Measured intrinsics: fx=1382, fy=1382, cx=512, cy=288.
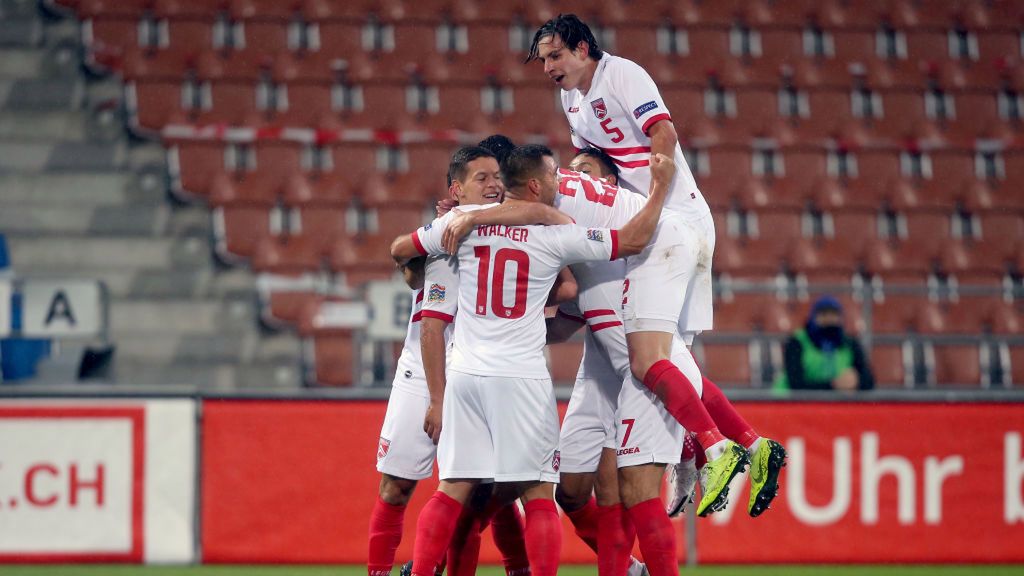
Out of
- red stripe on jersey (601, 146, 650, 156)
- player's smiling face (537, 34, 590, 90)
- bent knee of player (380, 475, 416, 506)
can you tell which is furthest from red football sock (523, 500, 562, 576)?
player's smiling face (537, 34, 590, 90)

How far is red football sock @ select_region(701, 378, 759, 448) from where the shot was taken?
5.53 m

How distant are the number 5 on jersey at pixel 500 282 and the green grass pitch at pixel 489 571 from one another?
9.80 feet

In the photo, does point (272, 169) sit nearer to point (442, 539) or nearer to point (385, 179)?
point (385, 179)

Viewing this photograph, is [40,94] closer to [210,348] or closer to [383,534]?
[210,348]

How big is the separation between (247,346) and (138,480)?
2678mm

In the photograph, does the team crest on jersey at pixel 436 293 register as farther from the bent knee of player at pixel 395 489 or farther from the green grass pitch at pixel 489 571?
the green grass pitch at pixel 489 571

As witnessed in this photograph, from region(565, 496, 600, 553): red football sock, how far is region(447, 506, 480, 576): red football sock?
43 cm

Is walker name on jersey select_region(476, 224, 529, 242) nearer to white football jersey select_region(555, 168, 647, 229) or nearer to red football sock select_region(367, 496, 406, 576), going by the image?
white football jersey select_region(555, 168, 647, 229)

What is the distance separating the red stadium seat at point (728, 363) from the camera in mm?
10391

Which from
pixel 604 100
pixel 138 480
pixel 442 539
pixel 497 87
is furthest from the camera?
pixel 497 87

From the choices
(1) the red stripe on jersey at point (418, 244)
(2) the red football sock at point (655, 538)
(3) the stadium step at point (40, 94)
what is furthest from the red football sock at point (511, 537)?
(3) the stadium step at point (40, 94)

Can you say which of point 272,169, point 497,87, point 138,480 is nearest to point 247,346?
point 272,169

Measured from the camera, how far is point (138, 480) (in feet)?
26.7

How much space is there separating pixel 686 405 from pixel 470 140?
714 cm
